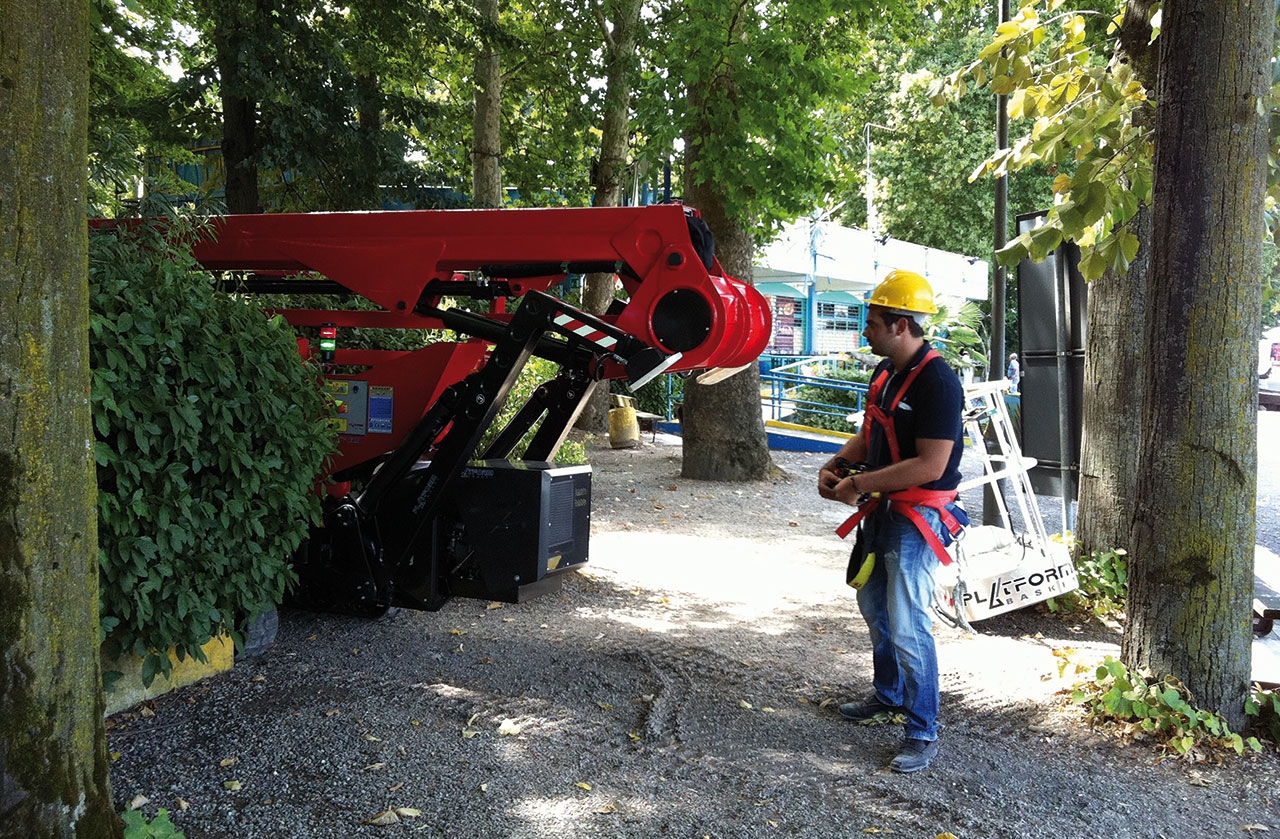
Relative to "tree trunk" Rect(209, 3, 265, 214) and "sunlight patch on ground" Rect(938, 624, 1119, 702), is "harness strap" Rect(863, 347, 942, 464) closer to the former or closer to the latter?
"sunlight patch on ground" Rect(938, 624, 1119, 702)

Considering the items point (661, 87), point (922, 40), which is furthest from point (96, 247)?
point (922, 40)

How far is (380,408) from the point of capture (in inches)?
242

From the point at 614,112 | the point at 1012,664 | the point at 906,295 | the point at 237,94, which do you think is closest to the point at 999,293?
the point at 1012,664

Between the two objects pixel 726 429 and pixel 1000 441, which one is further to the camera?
pixel 726 429

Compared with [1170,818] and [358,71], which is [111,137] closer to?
[1170,818]

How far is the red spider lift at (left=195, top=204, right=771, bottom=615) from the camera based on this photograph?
5305 mm

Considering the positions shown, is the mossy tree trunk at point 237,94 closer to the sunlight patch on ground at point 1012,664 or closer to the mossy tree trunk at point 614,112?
the mossy tree trunk at point 614,112

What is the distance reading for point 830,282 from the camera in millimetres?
32125

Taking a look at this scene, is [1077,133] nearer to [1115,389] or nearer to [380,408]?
[1115,389]

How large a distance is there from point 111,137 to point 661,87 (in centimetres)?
699

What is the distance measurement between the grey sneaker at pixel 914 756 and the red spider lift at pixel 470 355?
206 centimetres

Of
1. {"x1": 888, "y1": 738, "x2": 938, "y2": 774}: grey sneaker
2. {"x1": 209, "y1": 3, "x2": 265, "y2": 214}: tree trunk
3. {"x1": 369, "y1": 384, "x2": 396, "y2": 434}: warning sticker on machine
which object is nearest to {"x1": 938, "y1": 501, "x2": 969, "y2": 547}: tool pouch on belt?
{"x1": 888, "y1": 738, "x2": 938, "y2": 774}: grey sneaker

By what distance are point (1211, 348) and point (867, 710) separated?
2.14 metres

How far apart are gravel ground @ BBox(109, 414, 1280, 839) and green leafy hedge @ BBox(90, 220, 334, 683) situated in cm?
51
